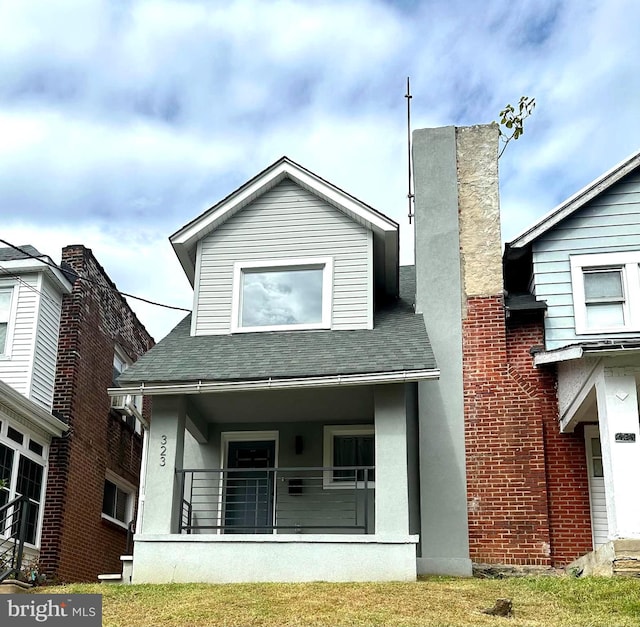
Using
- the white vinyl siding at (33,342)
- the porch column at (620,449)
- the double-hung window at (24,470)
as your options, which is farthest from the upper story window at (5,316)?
the porch column at (620,449)

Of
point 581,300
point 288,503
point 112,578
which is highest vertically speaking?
point 581,300

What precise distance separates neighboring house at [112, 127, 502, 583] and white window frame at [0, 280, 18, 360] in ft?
13.2

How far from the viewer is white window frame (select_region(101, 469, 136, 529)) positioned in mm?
21047

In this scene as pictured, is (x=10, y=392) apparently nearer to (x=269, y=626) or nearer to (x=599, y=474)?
(x=269, y=626)

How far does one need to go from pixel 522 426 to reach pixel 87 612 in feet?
25.6

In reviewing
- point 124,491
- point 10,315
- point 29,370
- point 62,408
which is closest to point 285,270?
point 29,370

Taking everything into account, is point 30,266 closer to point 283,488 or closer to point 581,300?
point 283,488

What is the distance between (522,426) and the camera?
15125 millimetres

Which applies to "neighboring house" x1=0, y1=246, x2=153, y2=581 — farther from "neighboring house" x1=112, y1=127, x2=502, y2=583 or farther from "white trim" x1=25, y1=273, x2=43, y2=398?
"neighboring house" x1=112, y1=127, x2=502, y2=583

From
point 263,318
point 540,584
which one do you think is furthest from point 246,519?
point 540,584

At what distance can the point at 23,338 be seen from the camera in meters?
18.3

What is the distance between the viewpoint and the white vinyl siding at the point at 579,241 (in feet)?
50.9

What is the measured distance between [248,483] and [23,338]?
18.4 feet

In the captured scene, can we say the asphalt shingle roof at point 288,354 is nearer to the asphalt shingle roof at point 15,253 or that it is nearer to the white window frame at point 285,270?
the white window frame at point 285,270
